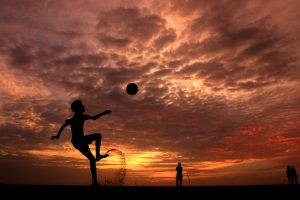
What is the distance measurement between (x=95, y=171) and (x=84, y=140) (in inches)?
49.5

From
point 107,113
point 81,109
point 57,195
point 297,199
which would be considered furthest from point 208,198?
point 81,109

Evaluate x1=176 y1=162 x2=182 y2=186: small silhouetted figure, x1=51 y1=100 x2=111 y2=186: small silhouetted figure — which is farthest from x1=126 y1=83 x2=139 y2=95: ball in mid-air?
x1=176 y1=162 x2=182 y2=186: small silhouetted figure

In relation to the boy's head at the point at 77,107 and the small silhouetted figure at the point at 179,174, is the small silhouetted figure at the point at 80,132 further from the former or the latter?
the small silhouetted figure at the point at 179,174

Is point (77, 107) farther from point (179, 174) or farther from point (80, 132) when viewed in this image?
point (179, 174)

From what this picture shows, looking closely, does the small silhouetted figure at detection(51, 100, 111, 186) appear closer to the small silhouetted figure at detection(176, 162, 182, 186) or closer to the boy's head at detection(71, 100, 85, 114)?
the boy's head at detection(71, 100, 85, 114)

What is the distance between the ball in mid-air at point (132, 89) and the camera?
1675 centimetres

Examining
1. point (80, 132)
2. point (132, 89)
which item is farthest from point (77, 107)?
point (132, 89)

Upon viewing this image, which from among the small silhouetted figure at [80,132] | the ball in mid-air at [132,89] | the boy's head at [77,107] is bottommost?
the small silhouetted figure at [80,132]

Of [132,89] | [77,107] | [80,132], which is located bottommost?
[80,132]

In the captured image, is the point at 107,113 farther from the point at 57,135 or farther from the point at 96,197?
the point at 96,197

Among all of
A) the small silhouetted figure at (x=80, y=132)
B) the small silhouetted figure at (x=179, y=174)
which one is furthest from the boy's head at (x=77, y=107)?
the small silhouetted figure at (x=179, y=174)

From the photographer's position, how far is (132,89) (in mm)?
16828

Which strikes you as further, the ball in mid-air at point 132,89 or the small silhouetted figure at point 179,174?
the small silhouetted figure at point 179,174

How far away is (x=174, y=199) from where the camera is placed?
342 inches
